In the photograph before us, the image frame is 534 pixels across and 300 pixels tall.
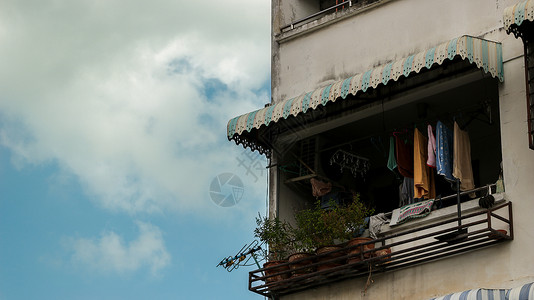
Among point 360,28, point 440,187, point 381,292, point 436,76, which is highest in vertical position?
point 360,28

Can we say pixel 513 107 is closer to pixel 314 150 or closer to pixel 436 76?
pixel 436 76

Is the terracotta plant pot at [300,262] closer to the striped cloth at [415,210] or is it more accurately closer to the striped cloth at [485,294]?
the striped cloth at [415,210]

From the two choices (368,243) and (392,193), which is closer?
(368,243)

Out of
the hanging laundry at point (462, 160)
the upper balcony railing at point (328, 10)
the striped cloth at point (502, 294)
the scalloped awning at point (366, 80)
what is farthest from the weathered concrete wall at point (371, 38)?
the striped cloth at point (502, 294)

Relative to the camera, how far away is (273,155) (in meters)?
19.5

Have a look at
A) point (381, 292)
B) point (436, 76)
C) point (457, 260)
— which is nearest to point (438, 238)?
point (457, 260)

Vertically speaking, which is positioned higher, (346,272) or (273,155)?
(273,155)

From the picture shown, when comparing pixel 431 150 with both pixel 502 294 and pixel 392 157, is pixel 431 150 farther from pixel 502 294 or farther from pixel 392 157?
pixel 502 294

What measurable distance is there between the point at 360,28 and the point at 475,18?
7.99 ft

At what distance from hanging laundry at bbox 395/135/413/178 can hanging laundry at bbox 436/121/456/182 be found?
1.13 metres

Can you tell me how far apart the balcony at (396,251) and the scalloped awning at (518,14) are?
2.60 metres

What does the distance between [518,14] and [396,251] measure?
13.6 ft

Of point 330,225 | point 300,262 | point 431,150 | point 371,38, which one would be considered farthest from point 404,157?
point 300,262

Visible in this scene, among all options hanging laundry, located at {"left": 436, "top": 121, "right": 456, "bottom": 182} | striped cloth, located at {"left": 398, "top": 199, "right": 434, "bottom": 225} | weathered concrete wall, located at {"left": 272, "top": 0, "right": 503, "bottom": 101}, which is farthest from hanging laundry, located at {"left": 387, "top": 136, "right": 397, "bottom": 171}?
weathered concrete wall, located at {"left": 272, "top": 0, "right": 503, "bottom": 101}
